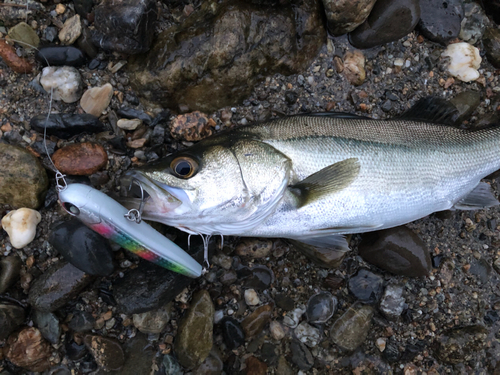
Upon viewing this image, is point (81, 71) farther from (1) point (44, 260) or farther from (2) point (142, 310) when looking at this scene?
(2) point (142, 310)

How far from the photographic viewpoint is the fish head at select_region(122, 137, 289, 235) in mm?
1979

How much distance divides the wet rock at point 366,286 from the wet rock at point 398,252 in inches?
4.8

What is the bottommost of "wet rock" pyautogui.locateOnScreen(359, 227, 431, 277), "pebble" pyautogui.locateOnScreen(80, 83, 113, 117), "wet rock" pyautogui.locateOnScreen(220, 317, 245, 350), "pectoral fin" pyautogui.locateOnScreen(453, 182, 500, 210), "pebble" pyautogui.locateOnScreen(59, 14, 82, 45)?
"wet rock" pyautogui.locateOnScreen(220, 317, 245, 350)

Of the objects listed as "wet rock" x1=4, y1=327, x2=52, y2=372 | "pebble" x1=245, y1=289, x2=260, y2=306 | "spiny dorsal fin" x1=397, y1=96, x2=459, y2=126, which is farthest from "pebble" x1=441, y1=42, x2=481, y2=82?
"wet rock" x1=4, y1=327, x2=52, y2=372

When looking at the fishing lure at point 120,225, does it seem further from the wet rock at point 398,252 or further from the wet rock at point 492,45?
the wet rock at point 492,45

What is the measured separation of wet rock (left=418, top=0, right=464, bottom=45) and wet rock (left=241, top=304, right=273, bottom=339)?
9.30 ft

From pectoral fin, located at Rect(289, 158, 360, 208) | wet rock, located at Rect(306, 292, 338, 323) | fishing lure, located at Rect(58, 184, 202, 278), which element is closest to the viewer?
fishing lure, located at Rect(58, 184, 202, 278)

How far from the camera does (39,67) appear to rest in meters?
2.56

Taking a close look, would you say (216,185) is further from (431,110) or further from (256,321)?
(431,110)

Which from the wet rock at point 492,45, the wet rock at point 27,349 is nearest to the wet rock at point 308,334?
the wet rock at point 27,349

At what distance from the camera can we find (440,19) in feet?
9.41

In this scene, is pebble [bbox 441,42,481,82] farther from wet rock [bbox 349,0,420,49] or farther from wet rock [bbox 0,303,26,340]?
wet rock [bbox 0,303,26,340]

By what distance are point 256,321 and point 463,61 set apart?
2.95 m

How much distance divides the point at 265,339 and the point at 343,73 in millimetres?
2376
